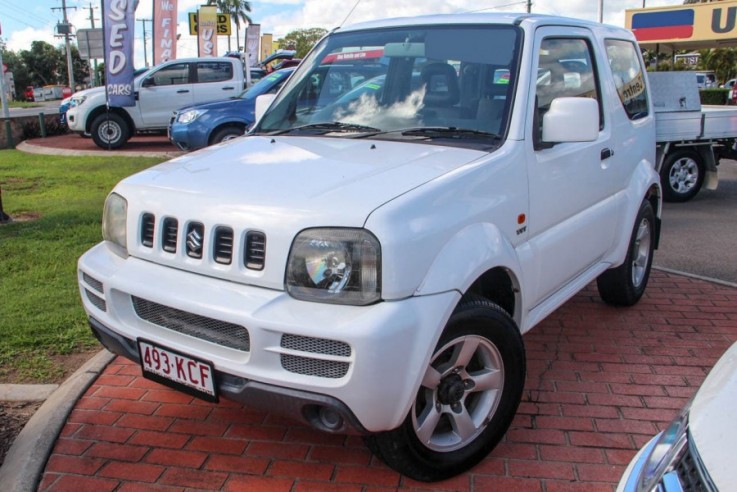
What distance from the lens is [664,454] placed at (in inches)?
70.2

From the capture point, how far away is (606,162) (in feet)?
13.4

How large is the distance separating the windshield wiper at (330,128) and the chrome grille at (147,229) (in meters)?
1.05

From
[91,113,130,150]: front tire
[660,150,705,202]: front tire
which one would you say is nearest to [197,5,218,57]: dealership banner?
[91,113,130,150]: front tire

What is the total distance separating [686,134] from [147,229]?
7701 millimetres

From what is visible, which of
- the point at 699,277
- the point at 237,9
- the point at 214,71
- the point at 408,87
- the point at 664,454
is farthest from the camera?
the point at 237,9

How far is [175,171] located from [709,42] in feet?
93.7

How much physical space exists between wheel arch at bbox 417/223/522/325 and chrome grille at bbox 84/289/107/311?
57.8 inches

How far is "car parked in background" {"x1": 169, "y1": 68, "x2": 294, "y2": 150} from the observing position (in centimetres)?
1191

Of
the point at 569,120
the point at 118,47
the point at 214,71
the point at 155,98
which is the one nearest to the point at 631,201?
the point at 569,120

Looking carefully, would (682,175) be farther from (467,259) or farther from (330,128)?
(467,259)

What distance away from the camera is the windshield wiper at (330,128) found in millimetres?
3475

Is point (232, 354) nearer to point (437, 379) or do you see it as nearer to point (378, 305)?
point (378, 305)

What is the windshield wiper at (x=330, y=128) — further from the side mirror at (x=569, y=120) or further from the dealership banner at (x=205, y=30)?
the dealership banner at (x=205, y=30)

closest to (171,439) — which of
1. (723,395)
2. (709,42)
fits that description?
(723,395)
